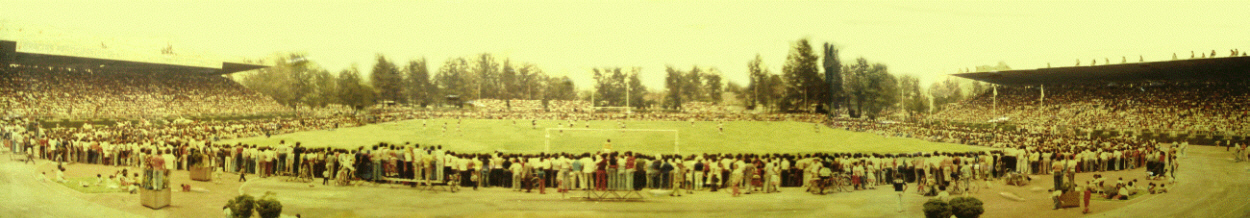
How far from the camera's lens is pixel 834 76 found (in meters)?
13.3

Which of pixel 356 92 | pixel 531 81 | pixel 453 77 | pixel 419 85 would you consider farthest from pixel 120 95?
pixel 531 81

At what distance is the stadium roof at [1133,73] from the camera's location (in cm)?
1350

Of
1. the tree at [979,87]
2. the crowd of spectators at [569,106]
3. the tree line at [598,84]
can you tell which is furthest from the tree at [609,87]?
the tree at [979,87]

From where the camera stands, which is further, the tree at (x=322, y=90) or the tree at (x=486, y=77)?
the tree at (x=322, y=90)

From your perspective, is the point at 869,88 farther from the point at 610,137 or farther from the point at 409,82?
the point at 409,82

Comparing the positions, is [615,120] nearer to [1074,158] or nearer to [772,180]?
[772,180]

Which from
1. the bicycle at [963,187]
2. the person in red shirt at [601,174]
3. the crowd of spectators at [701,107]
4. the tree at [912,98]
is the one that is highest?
the tree at [912,98]

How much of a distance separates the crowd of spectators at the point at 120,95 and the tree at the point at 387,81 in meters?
2.38

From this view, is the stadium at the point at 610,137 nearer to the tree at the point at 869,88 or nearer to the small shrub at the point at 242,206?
the tree at the point at 869,88

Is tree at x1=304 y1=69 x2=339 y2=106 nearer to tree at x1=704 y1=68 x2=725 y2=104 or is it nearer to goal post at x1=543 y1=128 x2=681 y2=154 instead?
goal post at x1=543 y1=128 x2=681 y2=154

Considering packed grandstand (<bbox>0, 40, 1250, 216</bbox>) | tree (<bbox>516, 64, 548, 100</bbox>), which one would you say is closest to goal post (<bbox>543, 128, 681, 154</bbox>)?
packed grandstand (<bbox>0, 40, 1250, 216</bbox>)

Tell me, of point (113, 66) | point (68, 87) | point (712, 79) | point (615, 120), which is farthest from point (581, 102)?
point (68, 87)

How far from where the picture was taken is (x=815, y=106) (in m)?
13.4

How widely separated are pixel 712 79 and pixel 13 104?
49.2ft
